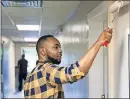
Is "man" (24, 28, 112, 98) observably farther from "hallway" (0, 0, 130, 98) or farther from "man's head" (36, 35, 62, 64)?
"hallway" (0, 0, 130, 98)

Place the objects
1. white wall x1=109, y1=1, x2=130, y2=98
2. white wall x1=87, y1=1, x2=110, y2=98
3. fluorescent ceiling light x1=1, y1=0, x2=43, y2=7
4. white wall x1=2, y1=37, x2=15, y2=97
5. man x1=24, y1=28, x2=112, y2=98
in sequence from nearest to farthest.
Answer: man x1=24, y1=28, x2=112, y2=98 < white wall x1=109, y1=1, x2=130, y2=98 < white wall x1=87, y1=1, x2=110, y2=98 < fluorescent ceiling light x1=1, y1=0, x2=43, y2=7 < white wall x1=2, y1=37, x2=15, y2=97

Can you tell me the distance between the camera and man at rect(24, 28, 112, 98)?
4.55 feet

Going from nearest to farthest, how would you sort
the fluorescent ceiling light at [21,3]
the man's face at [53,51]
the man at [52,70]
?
the man at [52,70], the man's face at [53,51], the fluorescent ceiling light at [21,3]

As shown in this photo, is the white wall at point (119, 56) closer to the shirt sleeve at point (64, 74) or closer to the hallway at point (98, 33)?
the hallway at point (98, 33)

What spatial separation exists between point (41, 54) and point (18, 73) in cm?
1082

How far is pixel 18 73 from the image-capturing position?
12234 mm

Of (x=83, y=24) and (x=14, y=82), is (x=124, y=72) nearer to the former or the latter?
(x=83, y=24)

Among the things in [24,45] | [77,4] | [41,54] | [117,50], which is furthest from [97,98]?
[24,45]

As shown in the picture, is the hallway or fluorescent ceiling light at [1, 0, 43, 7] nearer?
the hallway

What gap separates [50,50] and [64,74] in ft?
0.74

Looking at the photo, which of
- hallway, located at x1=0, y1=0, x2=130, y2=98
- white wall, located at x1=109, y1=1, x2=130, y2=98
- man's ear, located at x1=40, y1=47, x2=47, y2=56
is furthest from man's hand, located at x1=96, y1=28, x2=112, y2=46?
white wall, located at x1=109, y1=1, x2=130, y2=98

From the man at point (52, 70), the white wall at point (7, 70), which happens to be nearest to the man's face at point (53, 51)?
the man at point (52, 70)

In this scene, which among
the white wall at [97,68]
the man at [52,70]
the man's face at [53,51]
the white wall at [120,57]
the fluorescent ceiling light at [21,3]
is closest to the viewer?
the man at [52,70]

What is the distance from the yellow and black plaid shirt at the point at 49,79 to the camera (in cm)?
140
